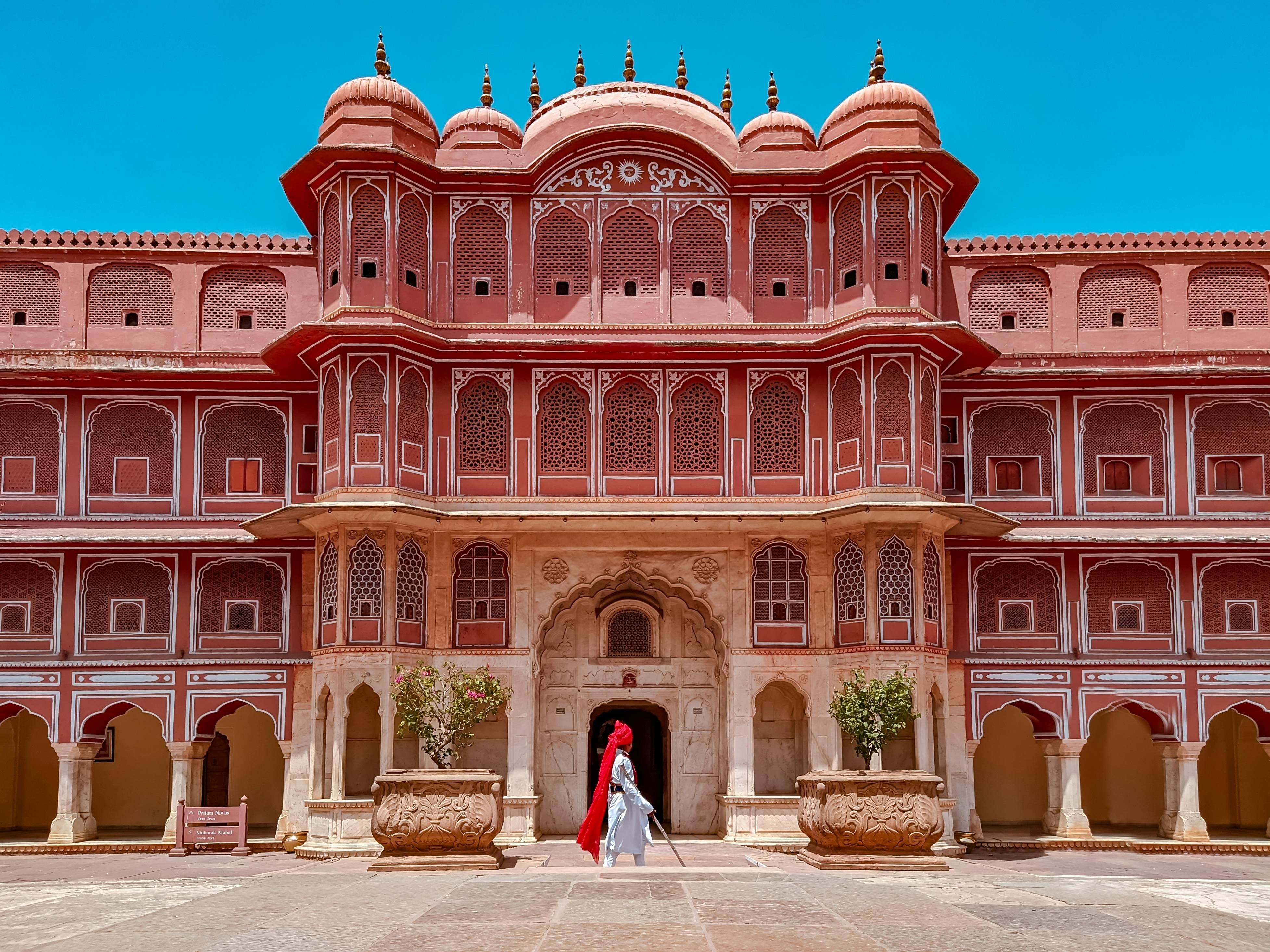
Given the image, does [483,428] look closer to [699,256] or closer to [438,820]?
[699,256]

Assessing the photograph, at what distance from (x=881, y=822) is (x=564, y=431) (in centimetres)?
889

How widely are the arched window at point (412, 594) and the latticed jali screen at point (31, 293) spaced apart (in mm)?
8087

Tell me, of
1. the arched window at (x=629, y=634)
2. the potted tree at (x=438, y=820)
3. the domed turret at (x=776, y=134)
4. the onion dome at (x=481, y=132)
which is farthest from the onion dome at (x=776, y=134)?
the potted tree at (x=438, y=820)

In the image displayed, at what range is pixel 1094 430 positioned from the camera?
24078mm

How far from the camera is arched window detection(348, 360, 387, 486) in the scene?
21.4 metres

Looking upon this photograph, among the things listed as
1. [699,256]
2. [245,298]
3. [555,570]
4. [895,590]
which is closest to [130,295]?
[245,298]

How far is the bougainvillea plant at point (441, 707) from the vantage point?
19953 mm

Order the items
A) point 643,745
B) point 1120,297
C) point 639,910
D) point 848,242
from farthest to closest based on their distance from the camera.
Result: point 643,745 < point 1120,297 < point 848,242 < point 639,910

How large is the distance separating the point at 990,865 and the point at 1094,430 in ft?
28.1

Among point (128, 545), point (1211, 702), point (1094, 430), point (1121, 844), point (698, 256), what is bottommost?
point (1121, 844)

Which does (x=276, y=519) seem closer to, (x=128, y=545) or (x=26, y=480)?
(x=128, y=545)

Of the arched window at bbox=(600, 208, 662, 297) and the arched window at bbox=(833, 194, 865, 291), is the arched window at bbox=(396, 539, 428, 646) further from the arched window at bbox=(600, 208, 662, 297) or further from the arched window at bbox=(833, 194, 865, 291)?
the arched window at bbox=(833, 194, 865, 291)

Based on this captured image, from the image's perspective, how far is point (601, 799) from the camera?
1650 cm

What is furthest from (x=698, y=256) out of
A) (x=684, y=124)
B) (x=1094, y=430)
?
(x=1094, y=430)
